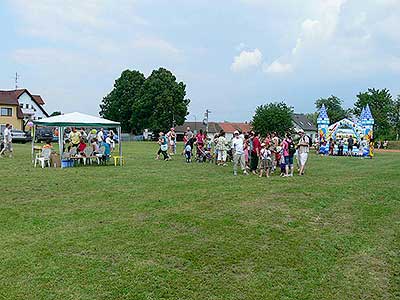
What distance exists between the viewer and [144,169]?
16.1 metres

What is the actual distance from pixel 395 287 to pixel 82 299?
391cm

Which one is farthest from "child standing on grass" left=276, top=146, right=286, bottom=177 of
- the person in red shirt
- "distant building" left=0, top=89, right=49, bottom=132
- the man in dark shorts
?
"distant building" left=0, top=89, right=49, bottom=132

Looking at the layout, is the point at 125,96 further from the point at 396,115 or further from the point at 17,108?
the point at 396,115

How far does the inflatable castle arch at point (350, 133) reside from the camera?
3136 centimetres

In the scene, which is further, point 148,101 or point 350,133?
point 148,101

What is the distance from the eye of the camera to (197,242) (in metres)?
6.77

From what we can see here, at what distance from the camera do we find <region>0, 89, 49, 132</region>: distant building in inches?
2101

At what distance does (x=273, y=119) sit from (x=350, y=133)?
9.83 meters

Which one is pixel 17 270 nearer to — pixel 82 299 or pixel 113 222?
pixel 82 299

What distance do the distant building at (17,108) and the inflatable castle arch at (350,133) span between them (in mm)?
35841

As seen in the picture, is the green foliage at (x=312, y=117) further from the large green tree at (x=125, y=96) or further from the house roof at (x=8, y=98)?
the house roof at (x=8, y=98)

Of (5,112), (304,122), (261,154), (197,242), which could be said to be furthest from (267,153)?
(304,122)

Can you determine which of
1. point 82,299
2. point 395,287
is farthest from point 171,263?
point 395,287

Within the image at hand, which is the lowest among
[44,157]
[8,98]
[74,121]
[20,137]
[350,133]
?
[44,157]
